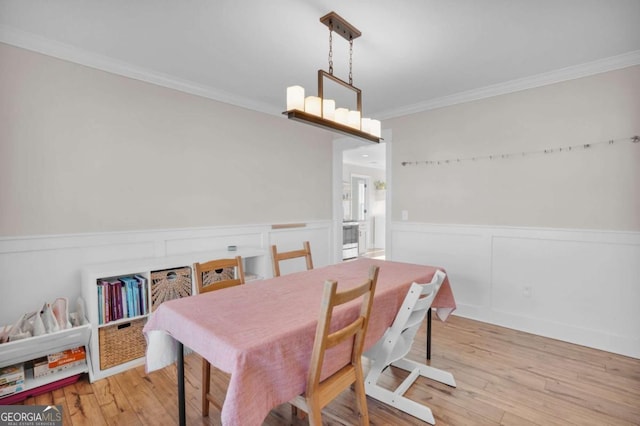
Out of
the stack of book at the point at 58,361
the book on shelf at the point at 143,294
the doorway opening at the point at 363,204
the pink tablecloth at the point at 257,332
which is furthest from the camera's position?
the doorway opening at the point at 363,204

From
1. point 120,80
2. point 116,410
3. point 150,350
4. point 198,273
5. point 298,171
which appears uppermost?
point 120,80

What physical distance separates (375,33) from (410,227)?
7.92 ft

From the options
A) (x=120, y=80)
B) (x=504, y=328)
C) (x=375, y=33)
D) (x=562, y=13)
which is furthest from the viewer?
(x=504, y=328)

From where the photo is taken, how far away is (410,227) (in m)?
4.05

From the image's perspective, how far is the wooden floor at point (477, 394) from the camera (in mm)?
1890

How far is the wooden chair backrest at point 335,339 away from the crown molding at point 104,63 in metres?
2.72

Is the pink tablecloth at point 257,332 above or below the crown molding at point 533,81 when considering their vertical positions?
below

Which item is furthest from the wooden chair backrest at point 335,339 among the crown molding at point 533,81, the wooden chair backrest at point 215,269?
the crown molding at point 533,81

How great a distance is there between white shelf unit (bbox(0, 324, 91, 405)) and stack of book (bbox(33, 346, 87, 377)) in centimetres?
3

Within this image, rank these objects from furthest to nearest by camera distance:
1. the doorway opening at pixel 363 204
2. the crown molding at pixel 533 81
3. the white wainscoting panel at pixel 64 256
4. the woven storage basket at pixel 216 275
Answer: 1. the doorway opening at pixel 363 204
2. the woven storage basket at pixel 216 275
3. the crown molding at pixel 533 81
4. the white wainscoting panel at pixel 64 256

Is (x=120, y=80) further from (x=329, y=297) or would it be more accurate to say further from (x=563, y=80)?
(x=563, y=80)

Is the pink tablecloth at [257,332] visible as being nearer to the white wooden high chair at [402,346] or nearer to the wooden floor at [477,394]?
the white wooden high chair at [402,346]

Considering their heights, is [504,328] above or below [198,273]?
below

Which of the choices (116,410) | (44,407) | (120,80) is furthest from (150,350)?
(120,80)
